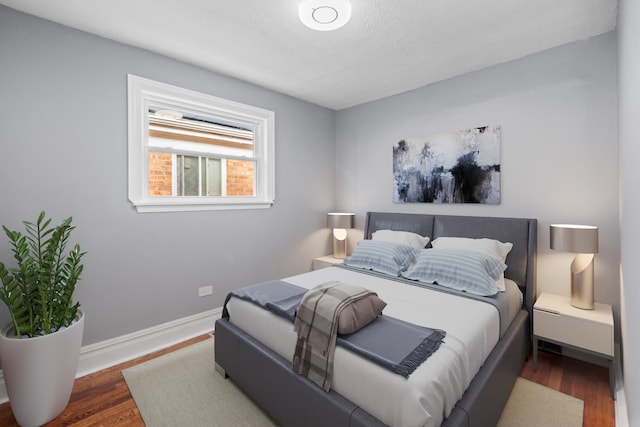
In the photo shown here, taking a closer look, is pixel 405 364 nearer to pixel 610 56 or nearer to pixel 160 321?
pixel 160 321

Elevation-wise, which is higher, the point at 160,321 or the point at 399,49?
the point at 399,49

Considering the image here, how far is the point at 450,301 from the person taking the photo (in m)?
2.06

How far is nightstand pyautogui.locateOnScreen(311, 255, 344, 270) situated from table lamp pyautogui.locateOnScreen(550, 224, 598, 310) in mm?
2193

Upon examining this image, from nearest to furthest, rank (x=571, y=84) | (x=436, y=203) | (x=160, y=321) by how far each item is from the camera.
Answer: (x=571, y=84)
(x=160, y=321)
(x=436, y=203)

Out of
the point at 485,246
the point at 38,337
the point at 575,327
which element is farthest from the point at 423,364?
the point at 38,337

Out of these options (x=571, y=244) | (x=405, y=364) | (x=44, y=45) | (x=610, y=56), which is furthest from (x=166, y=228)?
(x=610, y=56)

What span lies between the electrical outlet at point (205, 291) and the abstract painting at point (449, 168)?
7.71 ft

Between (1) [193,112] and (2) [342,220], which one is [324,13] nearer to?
(1) [193,112]

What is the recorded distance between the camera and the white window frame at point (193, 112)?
2.54 m

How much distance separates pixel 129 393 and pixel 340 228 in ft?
8.81

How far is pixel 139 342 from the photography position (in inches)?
102

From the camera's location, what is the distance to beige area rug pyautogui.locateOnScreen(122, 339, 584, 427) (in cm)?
178

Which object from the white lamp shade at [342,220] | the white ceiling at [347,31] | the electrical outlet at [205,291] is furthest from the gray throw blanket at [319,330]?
the white lamp shade at [342,220]

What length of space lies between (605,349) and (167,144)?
3.85 metres
